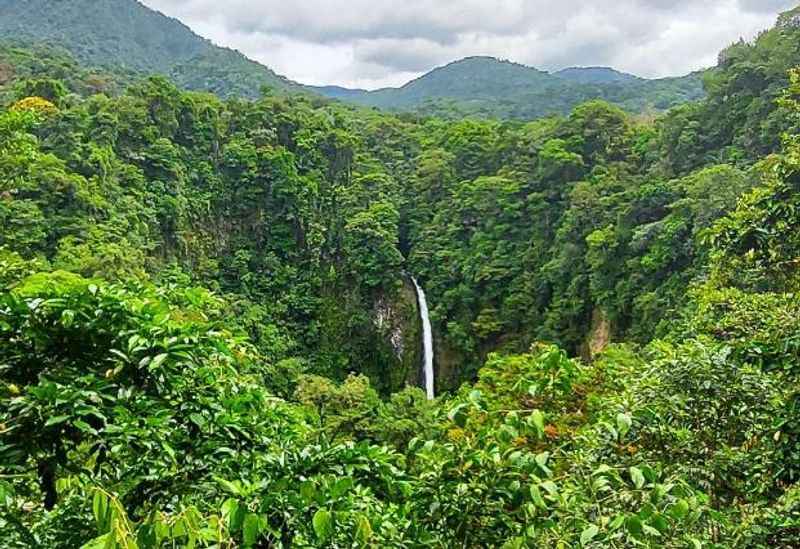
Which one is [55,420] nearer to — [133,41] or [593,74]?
[133,41]

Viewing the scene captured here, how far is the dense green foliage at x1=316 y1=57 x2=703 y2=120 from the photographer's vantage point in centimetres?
4684

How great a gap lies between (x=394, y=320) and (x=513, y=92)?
5850 cm

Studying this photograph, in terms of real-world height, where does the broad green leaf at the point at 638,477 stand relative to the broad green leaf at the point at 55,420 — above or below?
below

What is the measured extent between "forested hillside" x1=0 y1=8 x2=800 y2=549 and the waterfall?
0.37m

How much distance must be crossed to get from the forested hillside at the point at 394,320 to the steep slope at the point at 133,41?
18.8 meters

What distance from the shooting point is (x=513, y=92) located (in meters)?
72.2

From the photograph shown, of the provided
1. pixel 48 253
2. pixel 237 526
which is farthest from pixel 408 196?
pixel 237 526

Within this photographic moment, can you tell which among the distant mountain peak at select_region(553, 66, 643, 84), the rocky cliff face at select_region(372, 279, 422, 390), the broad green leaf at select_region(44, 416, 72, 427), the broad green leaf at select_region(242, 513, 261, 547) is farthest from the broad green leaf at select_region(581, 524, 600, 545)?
the distant mountain peak at select_region(553, 66, 643, 84)

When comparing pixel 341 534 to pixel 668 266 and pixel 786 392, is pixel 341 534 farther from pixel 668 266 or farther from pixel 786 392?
pixel 668 266

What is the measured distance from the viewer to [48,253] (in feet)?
40.2

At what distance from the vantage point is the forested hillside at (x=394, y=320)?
1.49 metres

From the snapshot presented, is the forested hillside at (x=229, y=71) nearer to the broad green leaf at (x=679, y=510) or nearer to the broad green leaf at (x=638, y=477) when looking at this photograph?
the broad green leaf at (x=638, y=477)

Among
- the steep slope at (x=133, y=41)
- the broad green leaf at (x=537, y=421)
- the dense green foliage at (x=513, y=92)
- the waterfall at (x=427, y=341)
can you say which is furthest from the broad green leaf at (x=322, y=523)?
the steep slope at (x=133, y=41)

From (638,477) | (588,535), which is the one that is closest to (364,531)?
(588,535)
